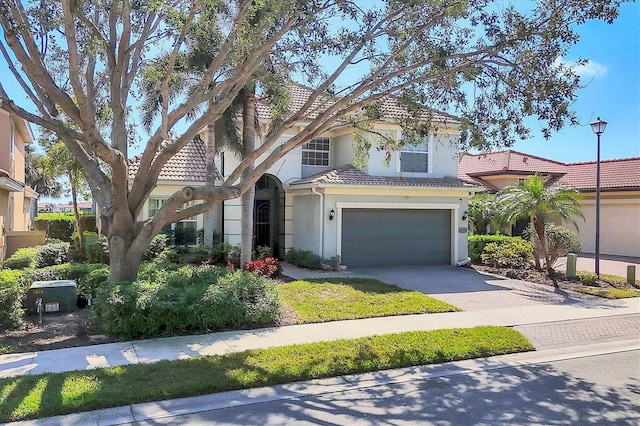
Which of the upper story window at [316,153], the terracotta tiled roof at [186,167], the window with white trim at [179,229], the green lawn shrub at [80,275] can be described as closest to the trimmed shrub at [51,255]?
the window with white trim at [179,229]

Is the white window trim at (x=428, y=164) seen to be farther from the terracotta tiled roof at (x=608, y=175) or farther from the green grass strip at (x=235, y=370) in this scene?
the terracotta tiled roof at (x=608, y=175)

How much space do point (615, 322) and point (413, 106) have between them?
650cm

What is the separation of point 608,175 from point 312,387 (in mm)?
26230

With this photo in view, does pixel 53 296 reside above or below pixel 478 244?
below

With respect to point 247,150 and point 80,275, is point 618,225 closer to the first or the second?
point 247,150

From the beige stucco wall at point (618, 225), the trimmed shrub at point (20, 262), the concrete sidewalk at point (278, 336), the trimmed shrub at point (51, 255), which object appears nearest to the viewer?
the concrete sidewalk at point (278, 336)

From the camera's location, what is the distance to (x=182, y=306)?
345 inches

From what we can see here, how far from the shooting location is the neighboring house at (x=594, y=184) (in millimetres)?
24500

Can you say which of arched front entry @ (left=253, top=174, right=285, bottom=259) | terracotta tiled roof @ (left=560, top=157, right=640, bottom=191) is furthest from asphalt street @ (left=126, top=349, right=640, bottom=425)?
terracotta tiled roof @ (left=560, top=157, right=640, bottom=191)

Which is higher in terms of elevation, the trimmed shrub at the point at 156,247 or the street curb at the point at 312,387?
the trimmed shrub at the point at 156,247

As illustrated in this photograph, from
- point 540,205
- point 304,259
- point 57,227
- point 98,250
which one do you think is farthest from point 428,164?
point 57,227

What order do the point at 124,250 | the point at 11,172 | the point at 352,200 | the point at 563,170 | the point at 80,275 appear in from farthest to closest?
the point at 563,170 → the point at 11,172 → the point at 352,200 → the point at 80,275 → the point at 124,250

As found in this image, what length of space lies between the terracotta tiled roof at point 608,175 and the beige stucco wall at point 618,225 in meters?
0.52

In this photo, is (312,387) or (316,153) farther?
(316,153)
